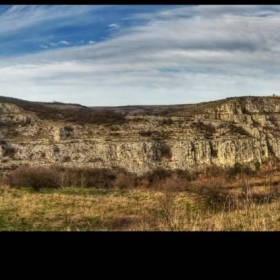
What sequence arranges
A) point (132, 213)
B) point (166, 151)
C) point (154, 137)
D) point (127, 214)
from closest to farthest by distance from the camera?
point (127, 214)
point (132, 213)
point (166, 151)
point (154, 137)

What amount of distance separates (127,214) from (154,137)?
5129cm

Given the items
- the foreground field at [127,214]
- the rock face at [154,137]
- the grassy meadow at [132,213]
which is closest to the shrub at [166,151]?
the rock face at [154,137]

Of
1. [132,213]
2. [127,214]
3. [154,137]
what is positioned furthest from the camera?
[154,137]

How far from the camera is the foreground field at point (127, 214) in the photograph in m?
5.54

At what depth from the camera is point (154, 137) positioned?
2601 inches

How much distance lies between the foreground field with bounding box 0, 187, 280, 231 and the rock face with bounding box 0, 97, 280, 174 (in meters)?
33.2

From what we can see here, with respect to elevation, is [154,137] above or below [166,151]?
above

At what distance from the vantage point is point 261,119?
56.1m

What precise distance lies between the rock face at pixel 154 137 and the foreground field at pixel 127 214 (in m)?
33.2

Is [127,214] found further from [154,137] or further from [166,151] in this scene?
[154,137]

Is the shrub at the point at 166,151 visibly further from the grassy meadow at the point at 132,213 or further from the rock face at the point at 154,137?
the grassy meadow at the point at 132,213

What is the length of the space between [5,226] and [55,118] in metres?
55.0

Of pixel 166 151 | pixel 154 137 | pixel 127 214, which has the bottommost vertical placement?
pixel 127 214

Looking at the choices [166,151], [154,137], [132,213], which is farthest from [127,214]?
[154,137]
